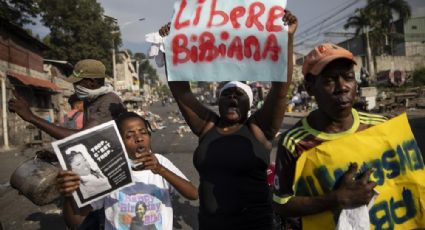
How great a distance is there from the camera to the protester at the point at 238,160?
251cm

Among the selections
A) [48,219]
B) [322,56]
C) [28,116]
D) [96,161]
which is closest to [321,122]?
[322,56]

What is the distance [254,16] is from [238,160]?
0.89 meters

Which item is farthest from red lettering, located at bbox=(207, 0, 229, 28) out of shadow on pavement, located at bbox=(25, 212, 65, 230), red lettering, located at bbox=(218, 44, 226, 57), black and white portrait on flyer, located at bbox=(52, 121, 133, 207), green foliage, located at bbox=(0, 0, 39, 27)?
green foliage, located at bbox=(0, 0, 39, 27)

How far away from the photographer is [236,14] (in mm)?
2541

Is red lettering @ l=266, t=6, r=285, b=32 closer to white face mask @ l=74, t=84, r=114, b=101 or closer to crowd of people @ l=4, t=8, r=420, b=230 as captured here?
crowd of people @ l=4, t=8, r=420, b=230

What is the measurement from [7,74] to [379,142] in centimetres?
1910

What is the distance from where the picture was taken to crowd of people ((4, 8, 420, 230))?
6.16ft

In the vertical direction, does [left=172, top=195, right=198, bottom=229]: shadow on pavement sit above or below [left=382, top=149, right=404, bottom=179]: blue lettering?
below

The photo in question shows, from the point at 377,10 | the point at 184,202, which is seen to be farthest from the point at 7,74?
the point at 377,10

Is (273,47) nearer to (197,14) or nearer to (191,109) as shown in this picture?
(197,14)

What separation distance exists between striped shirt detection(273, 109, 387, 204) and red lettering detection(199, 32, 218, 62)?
2.85ft

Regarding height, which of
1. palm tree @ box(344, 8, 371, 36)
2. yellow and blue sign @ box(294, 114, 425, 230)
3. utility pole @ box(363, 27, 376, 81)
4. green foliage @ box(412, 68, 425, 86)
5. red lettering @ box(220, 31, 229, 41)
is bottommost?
yellow and blue sign @ box(294, 114, 425, 230)

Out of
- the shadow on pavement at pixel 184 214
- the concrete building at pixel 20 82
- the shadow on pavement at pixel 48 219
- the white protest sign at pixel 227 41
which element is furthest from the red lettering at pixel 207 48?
the concrete building at pixel 20 82

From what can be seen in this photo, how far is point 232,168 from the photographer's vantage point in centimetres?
251
